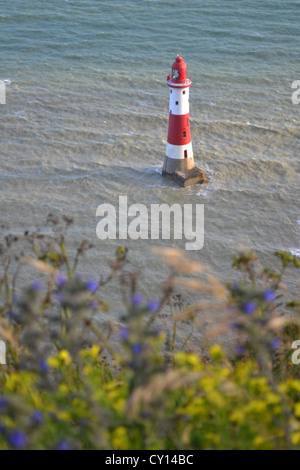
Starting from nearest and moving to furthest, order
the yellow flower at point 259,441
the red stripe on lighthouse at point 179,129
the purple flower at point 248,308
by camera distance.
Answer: the yellow flower at point 259,441 < the purple flower at point 248,308 < the red stripe on lighthouse at point 179,129

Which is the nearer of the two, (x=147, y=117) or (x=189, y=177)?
(x=189, y=177)

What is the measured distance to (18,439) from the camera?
2895 mm

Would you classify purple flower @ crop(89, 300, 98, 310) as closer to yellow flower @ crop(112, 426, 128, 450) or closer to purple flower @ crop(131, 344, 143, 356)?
yellow flower @ crop(112, 426, 128, 450)

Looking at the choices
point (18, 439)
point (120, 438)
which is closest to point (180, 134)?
point (120, 438)

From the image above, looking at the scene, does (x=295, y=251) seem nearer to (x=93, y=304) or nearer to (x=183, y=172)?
(x=183, y=172)

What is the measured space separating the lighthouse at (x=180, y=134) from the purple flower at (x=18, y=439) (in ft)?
48.1

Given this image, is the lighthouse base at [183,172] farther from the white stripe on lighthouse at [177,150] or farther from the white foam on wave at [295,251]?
the white foam on wave at [295,251]

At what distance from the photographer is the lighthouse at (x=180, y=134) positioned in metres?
16.6

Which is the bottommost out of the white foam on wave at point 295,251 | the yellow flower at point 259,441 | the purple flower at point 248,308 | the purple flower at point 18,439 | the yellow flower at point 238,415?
the white foam on wave at point 295,251

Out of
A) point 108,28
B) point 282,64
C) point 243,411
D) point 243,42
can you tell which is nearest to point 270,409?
point 243,411

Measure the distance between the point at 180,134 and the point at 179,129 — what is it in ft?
0.55

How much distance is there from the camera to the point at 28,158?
749 inches

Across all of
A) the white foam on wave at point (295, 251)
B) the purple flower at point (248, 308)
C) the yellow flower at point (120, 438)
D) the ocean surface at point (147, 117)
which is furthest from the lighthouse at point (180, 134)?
the yellow flower at point (120, 438)

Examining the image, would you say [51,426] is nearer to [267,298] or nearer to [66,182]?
[267,298]
